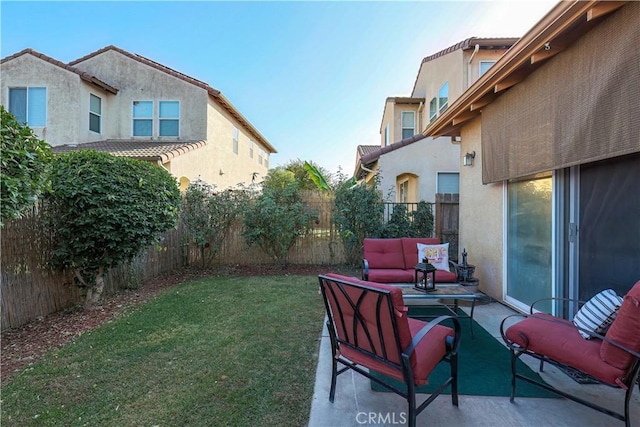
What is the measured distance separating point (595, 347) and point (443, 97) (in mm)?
10572

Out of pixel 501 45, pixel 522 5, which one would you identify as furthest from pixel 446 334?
pixel 501 45

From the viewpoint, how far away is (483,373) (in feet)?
10.1

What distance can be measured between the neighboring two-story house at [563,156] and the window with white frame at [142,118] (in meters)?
A: 11.5

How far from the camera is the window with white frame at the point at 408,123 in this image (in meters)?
13.5

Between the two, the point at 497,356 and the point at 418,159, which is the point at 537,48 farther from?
the point at 418,159

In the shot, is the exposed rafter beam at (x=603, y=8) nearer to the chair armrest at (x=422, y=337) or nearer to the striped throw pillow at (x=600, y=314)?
the striped throw pillow at (x=600, y=314)

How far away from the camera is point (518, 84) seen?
436 centimetres

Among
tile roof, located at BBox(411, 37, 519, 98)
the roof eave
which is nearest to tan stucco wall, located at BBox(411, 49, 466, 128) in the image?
tile roof, located at BBox(411, 37, 519, 98)

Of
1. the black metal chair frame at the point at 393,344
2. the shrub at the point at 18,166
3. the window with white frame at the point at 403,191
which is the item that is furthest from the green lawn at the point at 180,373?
the window with white frame at the point at 403,191

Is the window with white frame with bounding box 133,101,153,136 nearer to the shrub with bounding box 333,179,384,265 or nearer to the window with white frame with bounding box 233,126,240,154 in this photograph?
the window with white frame with bounding box 233,126,240,154

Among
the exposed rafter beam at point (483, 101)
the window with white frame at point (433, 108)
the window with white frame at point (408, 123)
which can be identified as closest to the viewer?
the exposed rafter beam at point (483, 101)

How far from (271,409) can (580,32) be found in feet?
15.6

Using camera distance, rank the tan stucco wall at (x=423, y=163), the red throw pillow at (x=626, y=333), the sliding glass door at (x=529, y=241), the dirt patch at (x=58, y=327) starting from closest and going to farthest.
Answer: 1. the red throw pillow at (x=626, y=333)
2. the dirt patch at (x=58, y=327)
3. the sliding glass door at (x=529, y=241)
4. the tan stucco wall at (x=423, y=163)
